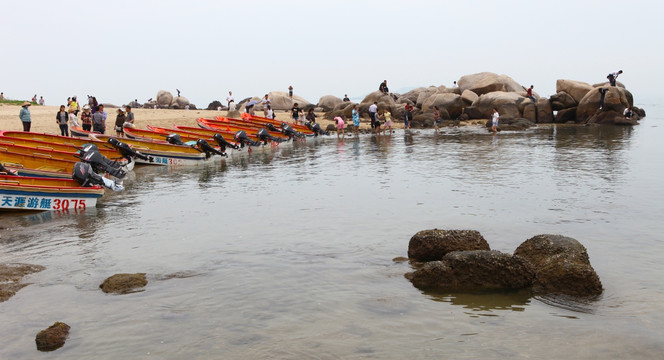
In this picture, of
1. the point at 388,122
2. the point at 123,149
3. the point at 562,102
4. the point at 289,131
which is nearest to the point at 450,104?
the point at 562,102

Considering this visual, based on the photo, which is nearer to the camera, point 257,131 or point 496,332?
point 496,332

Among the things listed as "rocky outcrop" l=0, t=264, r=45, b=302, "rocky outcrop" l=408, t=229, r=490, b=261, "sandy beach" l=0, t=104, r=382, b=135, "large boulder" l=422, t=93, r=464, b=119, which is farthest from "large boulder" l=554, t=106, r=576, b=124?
"rocky outcrop" l=0, t=264, r=45, b=302

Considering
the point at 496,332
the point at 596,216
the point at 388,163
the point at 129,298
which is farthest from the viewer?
the point at 388,163

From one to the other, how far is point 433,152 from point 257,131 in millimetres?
11367

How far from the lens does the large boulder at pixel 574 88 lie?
47.5 metres

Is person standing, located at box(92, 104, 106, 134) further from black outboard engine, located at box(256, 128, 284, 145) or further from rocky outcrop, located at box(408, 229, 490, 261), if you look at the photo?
rocky outcrop, located at box(408, 229, 490, 261)

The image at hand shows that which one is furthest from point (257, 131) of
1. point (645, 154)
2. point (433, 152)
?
point (645, 154)

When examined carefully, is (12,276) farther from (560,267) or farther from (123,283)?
(560,267)

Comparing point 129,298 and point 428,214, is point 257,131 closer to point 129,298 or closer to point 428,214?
point 428,214

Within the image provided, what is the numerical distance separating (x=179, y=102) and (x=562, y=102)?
3807 centimetres

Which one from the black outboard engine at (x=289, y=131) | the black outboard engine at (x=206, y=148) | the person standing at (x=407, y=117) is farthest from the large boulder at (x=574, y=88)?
the black outboard engine at (x=206, y=148)

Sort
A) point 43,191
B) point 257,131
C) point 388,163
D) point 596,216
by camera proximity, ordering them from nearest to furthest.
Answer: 1. point 596,216
2. point 43,191
3. point 388,163
4. point 257,131

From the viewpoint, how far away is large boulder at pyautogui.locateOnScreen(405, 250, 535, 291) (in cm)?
907

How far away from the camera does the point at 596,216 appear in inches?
543
